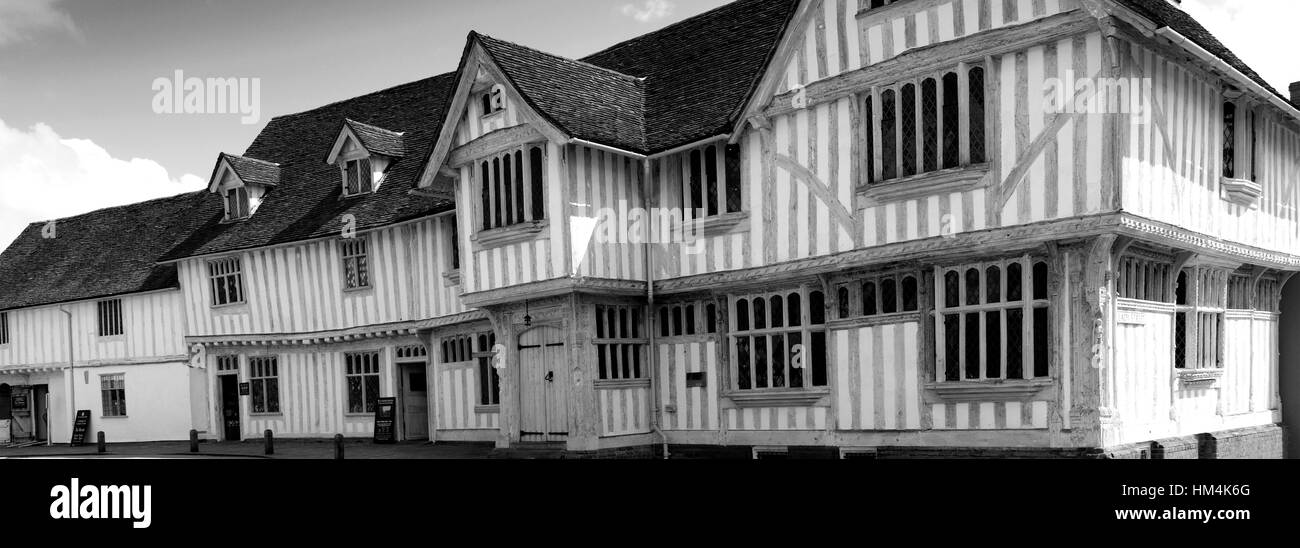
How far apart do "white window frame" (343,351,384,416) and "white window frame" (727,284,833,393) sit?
10.5 m

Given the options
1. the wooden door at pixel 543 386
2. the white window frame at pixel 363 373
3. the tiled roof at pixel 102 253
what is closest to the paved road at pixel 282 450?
the white window frame at pixel 363 373

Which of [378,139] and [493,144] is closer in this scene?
[493,144]

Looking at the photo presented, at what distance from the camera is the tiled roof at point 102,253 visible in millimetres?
29391

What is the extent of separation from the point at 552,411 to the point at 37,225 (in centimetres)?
2772

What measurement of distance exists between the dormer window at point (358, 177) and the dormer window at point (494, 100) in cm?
724

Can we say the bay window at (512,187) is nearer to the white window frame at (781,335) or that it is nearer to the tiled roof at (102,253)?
the white window frame at (781,335)

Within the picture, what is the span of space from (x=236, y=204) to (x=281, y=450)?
7.84 meters

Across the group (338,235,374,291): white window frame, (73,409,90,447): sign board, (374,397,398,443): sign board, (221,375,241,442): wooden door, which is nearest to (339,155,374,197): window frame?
(338,235,374,291): white window frame

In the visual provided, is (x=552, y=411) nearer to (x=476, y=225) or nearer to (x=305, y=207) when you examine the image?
(x=476, y=225)

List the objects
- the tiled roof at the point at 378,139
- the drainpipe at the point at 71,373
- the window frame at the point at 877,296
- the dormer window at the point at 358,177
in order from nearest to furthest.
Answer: the window frame at the point at 877,296
the tiled roof at the point at 378,139
the dormer window at the point at 358,177
the drainpipe at the point at 71,373

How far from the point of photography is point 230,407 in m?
27.2

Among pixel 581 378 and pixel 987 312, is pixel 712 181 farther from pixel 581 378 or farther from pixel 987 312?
pixel 987 312

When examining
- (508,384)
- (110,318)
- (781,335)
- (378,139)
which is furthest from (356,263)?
(781,335)

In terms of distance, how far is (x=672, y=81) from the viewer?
18.1 metres
